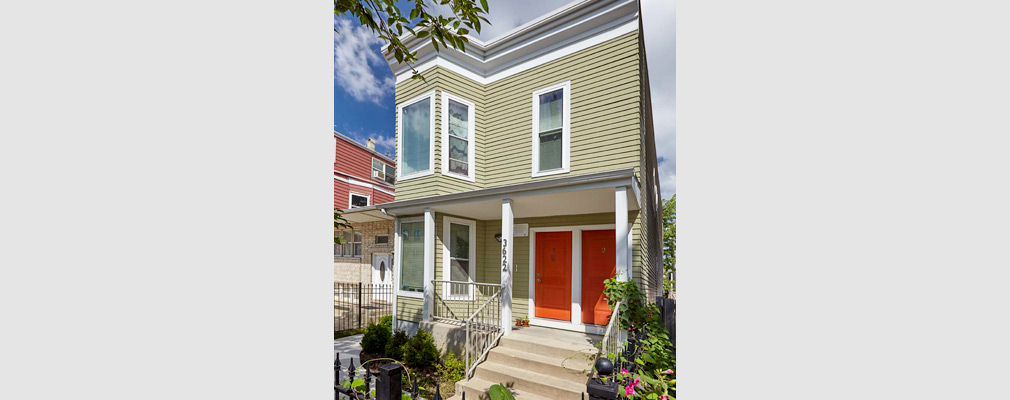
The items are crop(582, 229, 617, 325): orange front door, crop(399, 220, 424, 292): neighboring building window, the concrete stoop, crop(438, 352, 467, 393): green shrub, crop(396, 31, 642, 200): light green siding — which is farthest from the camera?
crop(399, 220, 424, 292): neighboring building window

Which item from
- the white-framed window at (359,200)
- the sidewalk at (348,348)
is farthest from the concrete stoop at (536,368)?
the white-framed window at (359,200)

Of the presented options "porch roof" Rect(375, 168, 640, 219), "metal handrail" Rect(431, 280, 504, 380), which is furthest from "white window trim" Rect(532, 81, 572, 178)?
"metal handrail" Rect(431, 280, 504, 380)

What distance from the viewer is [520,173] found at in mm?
6836

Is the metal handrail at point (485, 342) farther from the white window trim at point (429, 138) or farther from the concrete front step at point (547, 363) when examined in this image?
the white window trim at point (429, 138)

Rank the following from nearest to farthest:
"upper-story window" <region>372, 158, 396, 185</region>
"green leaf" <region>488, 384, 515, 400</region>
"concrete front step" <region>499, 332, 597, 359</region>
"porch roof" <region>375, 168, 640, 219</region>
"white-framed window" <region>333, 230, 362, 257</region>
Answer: "green leaf" <region>488, 384, 515, 400</region> < "concrete front step" <region>499, 332, 597, 359</region> < "porch roof" <region>375, 168, 640, 219</region> < "upper-story window" <region>372, 158, 396, 185</region> < "white-framed window" <region>333, 230, 362, 257</region>

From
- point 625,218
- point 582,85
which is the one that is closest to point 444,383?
point 625,218

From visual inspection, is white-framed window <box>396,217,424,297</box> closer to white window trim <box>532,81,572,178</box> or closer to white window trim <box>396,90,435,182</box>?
white window trim <box>396,90,435,182</box>

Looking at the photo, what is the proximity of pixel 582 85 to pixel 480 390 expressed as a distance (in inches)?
184

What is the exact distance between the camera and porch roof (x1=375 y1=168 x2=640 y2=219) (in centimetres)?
491

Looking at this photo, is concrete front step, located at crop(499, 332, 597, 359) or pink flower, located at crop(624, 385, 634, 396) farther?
concrete front step, located at crop(499, 332, 597, 359)

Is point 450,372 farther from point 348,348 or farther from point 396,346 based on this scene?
point 348,348

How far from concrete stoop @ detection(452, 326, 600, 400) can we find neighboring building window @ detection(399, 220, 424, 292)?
6.97 ft

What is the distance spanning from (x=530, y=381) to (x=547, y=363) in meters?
0.30

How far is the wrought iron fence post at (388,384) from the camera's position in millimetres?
1550
